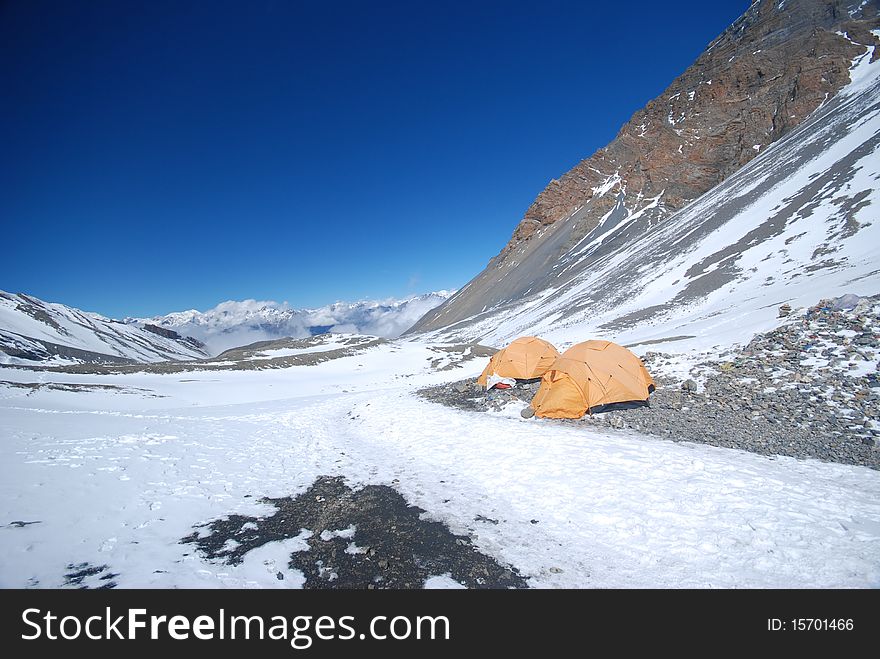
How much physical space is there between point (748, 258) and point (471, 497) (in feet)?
135

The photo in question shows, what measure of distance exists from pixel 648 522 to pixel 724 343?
36.5 feet

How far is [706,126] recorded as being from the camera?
3740 inches

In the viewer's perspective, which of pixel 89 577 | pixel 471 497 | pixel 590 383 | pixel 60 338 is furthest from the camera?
pixel 60 338

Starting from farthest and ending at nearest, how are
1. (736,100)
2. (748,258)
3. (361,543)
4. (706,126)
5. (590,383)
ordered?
(706,126)
(736,100)
(748,258)
(590,383)
(361,543)

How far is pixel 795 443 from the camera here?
26.6 feet

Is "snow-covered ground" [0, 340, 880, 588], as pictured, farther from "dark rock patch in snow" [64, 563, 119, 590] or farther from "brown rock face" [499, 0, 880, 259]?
"brown rock face" [499, 0, 880, 259]

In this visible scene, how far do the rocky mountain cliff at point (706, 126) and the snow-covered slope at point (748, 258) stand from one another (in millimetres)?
8350

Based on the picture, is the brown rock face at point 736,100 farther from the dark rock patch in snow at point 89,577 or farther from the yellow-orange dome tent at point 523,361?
the dark rock patch in snow at point 89,577

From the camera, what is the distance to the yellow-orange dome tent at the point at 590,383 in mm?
11281

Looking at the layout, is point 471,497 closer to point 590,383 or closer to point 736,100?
point 590,383

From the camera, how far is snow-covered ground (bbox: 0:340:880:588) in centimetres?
490
